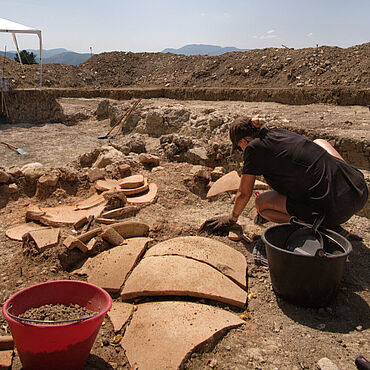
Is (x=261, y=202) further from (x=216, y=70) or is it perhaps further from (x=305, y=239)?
(x=216, y=70)

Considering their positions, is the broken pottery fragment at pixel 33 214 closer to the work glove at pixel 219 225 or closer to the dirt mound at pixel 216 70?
the work glove at pixel 219 225

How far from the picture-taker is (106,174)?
5.40 meters

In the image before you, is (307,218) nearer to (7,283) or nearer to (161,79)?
(7,283)

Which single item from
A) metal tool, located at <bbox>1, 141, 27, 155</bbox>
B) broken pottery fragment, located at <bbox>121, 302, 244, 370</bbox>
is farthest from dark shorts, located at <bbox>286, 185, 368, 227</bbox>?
metal tool, located at <bbox>1, 141, 27, 155</bbox>

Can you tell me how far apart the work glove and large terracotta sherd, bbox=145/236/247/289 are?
0.24 m

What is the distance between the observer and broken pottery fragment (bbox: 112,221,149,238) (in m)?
3.41

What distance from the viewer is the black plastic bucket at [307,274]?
2307 millimetres

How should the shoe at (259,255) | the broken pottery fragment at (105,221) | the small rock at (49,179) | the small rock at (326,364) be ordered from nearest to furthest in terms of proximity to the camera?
the small rock at (326,364) < the shoe at (259,255) < the broken pottery fragment at (105,221) < the small rock at (49,179)

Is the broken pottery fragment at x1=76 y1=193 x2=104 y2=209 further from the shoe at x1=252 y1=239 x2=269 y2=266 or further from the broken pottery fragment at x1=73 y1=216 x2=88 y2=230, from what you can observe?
the shoe at x1=252 y1=239 x2=269 y2=266

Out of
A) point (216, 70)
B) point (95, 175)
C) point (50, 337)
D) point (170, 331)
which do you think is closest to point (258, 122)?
point (170, 331)

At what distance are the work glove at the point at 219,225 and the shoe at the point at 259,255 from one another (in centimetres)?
32

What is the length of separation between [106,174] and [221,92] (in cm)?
785

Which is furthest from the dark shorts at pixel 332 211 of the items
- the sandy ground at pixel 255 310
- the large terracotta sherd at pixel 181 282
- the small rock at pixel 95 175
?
the small rock at pixel 95 175

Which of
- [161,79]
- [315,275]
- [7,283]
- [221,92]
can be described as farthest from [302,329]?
[161,79]
